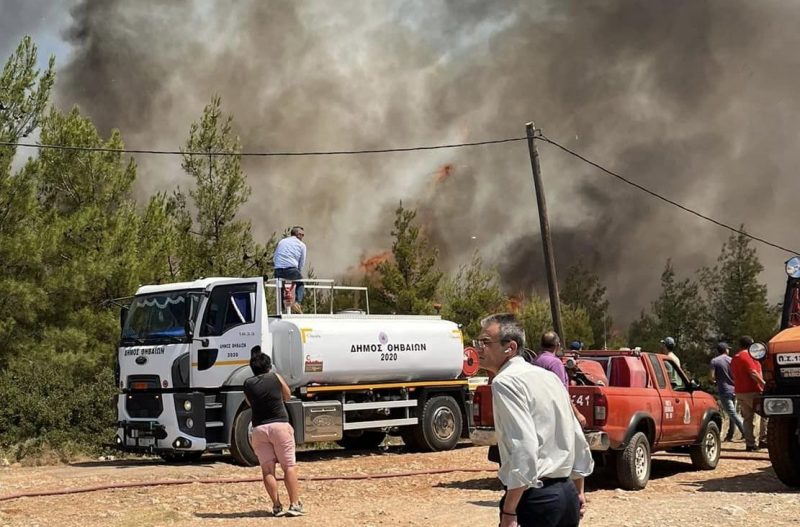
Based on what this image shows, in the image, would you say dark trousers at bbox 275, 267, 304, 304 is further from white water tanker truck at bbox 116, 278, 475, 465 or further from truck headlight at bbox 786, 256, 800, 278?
truck headlight at bbox 786, 256, 800, 278

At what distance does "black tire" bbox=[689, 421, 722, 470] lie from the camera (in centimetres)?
1509

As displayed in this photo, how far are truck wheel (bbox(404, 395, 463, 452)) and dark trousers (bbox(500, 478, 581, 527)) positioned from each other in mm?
14551

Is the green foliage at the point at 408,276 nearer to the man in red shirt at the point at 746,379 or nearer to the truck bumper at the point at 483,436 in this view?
the man in red shirt at the point at 746,379

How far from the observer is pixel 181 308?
54.6ft

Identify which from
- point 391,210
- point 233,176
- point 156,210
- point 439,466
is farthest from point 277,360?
point 391,210

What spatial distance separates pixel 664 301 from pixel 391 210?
2499 cm

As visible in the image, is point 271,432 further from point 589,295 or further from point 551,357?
point 589,295

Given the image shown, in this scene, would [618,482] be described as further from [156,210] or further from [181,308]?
[156,210]

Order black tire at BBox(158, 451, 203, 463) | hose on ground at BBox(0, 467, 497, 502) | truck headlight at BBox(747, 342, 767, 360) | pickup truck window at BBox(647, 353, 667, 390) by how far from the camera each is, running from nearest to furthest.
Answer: hose on ground at BBox(0, 467, 497, 502) < truck headlight at BBox(747, 342, 767, 360) < pickup truck window at BBox(647, 353, 667, 390) < black tire at BBox(158, 451, 203, 463)

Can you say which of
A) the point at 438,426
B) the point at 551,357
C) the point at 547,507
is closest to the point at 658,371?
the point at 551,357

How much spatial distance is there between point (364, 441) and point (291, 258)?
5.36 m

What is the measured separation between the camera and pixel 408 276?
44.0 meters

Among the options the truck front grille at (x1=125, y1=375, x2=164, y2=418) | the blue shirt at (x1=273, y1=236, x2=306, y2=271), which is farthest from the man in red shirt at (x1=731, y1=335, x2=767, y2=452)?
the truck front grille at (x1=125, y1=375, x2=164, y2=418)

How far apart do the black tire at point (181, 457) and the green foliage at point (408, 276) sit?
25.3 meters
